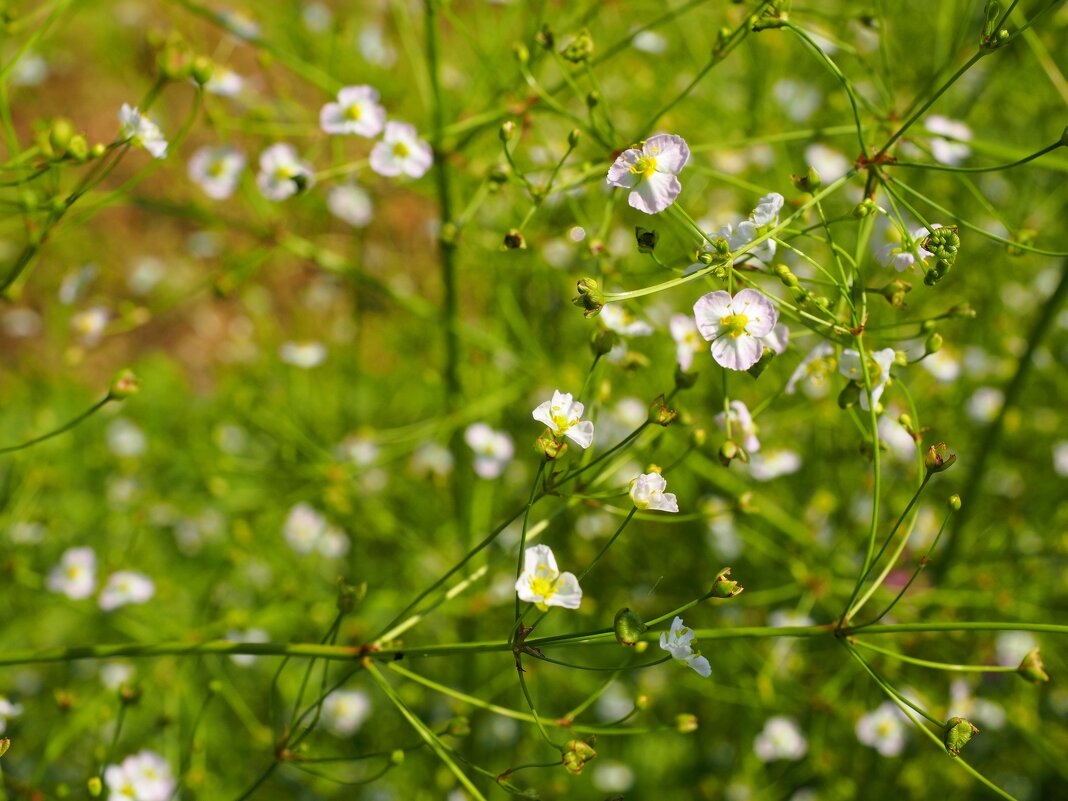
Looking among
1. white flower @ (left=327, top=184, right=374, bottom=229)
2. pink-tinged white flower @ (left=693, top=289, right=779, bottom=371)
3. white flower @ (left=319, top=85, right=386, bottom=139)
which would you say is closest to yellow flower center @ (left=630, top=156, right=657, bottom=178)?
pink-tinged white flower @ (left=693, top=289, right=779, bottom=371)

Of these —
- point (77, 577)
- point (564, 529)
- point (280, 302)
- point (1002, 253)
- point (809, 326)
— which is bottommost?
point (280, 302)

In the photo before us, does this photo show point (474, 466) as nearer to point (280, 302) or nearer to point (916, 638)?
point (916, 638)

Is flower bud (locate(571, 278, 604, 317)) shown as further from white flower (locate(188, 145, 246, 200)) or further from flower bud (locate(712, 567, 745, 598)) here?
white flower (locate(188, 145, 246, 200))

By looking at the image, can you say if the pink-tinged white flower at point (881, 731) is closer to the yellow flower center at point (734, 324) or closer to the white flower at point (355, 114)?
the yellow flower center at point (734, 324)

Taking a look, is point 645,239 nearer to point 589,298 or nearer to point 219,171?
point 589,298

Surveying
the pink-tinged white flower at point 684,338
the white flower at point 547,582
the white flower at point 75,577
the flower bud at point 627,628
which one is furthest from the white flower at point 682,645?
the white flower at point 75,577

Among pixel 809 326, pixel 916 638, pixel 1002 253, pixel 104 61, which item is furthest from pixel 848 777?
pixel 104 61
